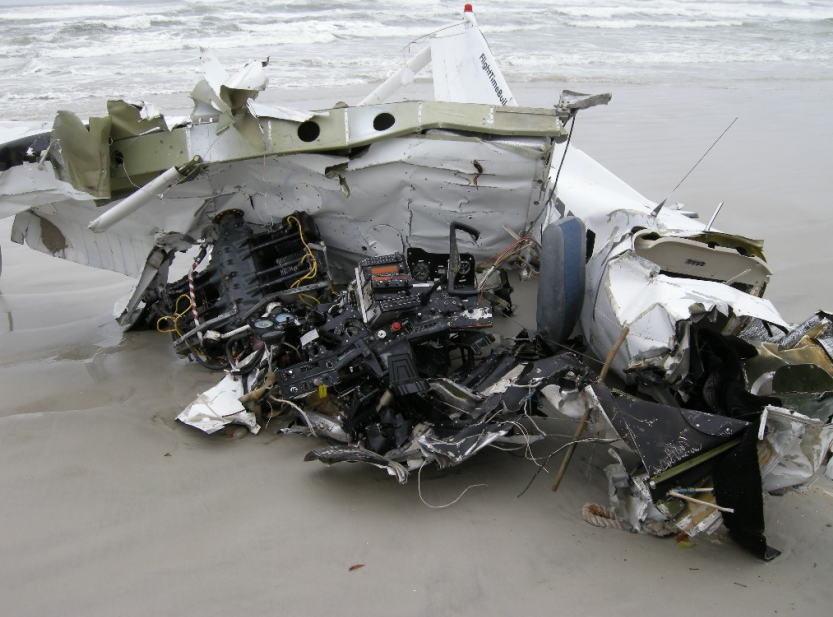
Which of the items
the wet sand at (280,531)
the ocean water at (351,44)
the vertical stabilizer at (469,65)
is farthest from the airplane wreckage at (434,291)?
the ocean water at (351,44)

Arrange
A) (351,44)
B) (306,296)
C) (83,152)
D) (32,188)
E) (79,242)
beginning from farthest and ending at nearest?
(351,44), (79,242), (306,296), (32,188), (83,152)

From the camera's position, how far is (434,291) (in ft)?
13.0

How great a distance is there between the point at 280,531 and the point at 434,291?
164cm

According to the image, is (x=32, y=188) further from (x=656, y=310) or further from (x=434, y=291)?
(x=656, y=310)

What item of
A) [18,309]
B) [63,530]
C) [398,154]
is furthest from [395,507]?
[18,309]

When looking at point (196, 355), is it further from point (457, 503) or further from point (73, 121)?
point (457, 503)

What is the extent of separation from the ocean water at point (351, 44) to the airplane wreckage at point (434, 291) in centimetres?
851

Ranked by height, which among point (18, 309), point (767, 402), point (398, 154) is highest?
point (398, 154)

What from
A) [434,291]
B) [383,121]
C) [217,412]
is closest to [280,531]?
[217,412]

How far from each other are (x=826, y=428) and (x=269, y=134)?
350 cm

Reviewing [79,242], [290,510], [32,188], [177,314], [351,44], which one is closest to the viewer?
[290,510]

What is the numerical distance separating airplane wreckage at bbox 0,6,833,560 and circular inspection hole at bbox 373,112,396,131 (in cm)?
1

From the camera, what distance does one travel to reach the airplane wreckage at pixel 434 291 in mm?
2855

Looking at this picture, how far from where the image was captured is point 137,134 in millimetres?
4324
